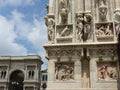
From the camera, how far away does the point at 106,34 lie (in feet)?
39.2

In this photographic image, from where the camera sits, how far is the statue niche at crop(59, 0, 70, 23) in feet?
41.1

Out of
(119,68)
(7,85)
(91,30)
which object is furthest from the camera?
(7,85)

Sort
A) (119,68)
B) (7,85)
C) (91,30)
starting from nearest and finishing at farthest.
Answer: (119,68) < (91,30) < (7,85)

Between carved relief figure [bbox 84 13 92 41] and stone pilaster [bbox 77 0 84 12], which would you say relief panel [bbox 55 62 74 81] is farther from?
stone pilaster [bbox 77 0 84 12]

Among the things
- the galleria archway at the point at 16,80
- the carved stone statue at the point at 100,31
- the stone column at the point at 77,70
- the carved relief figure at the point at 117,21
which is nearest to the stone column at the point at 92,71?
the stone column at the point at 77,70

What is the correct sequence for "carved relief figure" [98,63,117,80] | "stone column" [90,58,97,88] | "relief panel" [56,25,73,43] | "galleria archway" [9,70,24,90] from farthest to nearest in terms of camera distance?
"galleria archway" [9,70,24,90] < "relief panel" [56,25,73,43] < "carved relief figure" [98,63,117,80] < "stone column" [90,58,97,88]

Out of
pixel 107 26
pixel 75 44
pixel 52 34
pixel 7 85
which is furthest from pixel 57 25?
pixel 7 85

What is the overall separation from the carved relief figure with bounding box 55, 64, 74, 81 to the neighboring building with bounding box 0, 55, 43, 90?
50.4 metres

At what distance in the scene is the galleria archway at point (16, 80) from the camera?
66.8 meters

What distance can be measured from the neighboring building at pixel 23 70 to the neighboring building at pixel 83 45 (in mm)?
49955

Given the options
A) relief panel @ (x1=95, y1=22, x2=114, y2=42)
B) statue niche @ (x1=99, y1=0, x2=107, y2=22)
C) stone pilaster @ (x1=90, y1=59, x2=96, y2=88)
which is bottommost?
stone pilaster @ (x1=90, y1=59, x2=96, y2=88)

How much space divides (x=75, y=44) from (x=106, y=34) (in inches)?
58.9

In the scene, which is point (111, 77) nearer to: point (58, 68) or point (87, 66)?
point (87, 66)

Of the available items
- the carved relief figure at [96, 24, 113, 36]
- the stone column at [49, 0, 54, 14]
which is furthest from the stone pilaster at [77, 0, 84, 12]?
the stone column at [49, 0, 54, 14]
